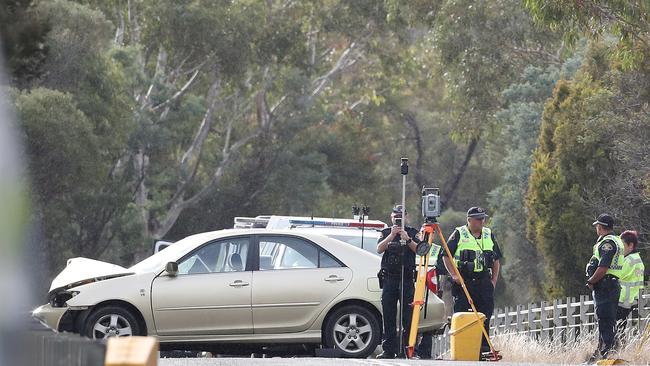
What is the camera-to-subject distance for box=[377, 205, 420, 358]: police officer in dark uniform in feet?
53.6

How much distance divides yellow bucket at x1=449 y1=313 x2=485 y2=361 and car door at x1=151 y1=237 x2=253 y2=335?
1.99 m

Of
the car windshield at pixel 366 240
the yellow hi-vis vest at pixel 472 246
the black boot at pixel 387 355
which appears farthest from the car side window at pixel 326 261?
the car windshield at pixel 366 240

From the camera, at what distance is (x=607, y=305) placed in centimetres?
1686

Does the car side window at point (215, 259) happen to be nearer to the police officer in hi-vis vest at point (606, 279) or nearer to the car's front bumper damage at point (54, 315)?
the car's front bumper damage at point (54, 315)

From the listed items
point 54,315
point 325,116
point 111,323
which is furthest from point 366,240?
point 325,116

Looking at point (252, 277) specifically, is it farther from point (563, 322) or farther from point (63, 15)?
point (63, 15)

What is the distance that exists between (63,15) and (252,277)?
23390 millimetres

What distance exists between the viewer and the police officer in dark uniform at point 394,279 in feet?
53.6

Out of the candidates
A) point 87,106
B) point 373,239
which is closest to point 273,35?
point 87,106

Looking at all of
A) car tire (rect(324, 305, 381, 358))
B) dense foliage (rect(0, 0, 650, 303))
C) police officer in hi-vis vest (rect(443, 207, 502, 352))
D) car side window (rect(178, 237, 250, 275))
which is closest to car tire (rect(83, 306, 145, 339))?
car side window (rect(178, 237, 250, 275))

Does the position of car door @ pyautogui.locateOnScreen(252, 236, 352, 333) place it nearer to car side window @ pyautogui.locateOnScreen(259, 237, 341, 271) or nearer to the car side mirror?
car side window @ pyautogui.locateOnScreen(259, 237, 341, 271)

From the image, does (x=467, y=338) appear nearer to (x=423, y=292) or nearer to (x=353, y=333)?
(x=423, y=292)

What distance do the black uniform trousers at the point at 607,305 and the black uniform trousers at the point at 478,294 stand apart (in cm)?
107

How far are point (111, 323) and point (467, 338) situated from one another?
344 cm
